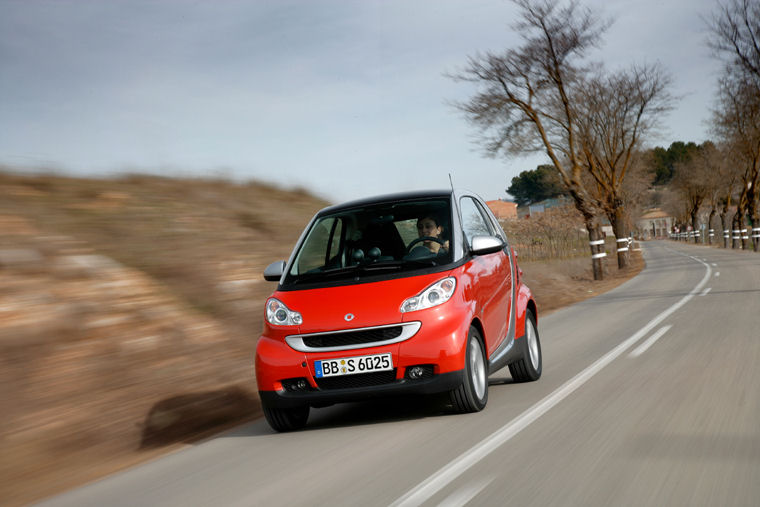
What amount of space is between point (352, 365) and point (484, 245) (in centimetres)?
156

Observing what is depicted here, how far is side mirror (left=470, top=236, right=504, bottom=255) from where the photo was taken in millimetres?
6477

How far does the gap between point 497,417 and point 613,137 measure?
37.6 m

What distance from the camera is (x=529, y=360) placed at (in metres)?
7.80

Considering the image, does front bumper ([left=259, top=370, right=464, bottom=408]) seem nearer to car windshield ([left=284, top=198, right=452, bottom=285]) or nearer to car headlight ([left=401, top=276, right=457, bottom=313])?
car headlight ([left=401, top=276, right=457, bottom=313])

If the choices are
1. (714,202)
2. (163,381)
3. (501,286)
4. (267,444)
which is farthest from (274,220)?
(714,202)

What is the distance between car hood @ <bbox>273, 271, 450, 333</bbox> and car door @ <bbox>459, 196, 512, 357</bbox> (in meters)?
0.57

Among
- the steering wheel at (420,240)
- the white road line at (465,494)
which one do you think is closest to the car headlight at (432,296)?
the steering wheel at (420,240)

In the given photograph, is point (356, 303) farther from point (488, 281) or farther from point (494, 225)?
point (494, 225)

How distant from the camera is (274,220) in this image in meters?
16.6

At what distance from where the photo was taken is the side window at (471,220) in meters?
7.04

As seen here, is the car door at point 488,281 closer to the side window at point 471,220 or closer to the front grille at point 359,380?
the side window at point 471,220

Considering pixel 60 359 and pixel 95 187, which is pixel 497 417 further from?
pixel 95 187

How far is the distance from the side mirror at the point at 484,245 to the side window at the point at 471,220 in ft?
0.46

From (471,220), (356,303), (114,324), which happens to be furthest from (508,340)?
(114,324)
